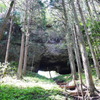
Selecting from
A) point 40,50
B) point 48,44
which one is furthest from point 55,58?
point 40,50

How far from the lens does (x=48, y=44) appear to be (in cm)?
1852

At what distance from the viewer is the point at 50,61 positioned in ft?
66.8

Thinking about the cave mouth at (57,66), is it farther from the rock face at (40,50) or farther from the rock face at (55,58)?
the rock face at (40,50)

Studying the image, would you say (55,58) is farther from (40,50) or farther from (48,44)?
(40,50)

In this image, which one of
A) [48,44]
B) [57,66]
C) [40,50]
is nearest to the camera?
[40,50]

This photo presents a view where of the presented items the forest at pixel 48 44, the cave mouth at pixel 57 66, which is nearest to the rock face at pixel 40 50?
the forest at pixel 48 44

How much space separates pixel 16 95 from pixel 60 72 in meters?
19.6

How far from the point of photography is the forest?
773cm

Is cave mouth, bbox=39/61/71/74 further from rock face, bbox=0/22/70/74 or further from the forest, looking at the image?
rock face, bbox=0/22/70/74

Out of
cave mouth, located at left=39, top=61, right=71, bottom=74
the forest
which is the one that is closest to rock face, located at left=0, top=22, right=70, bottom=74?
the forest

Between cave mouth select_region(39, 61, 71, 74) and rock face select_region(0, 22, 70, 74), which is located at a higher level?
rock face select_region(0, 22, 70, 74)

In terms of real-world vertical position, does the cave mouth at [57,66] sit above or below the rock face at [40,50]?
below

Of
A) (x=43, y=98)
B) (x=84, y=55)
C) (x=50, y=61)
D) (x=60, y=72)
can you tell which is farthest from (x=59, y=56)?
(x=43, y=98)

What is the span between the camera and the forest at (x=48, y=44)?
7.73 m
